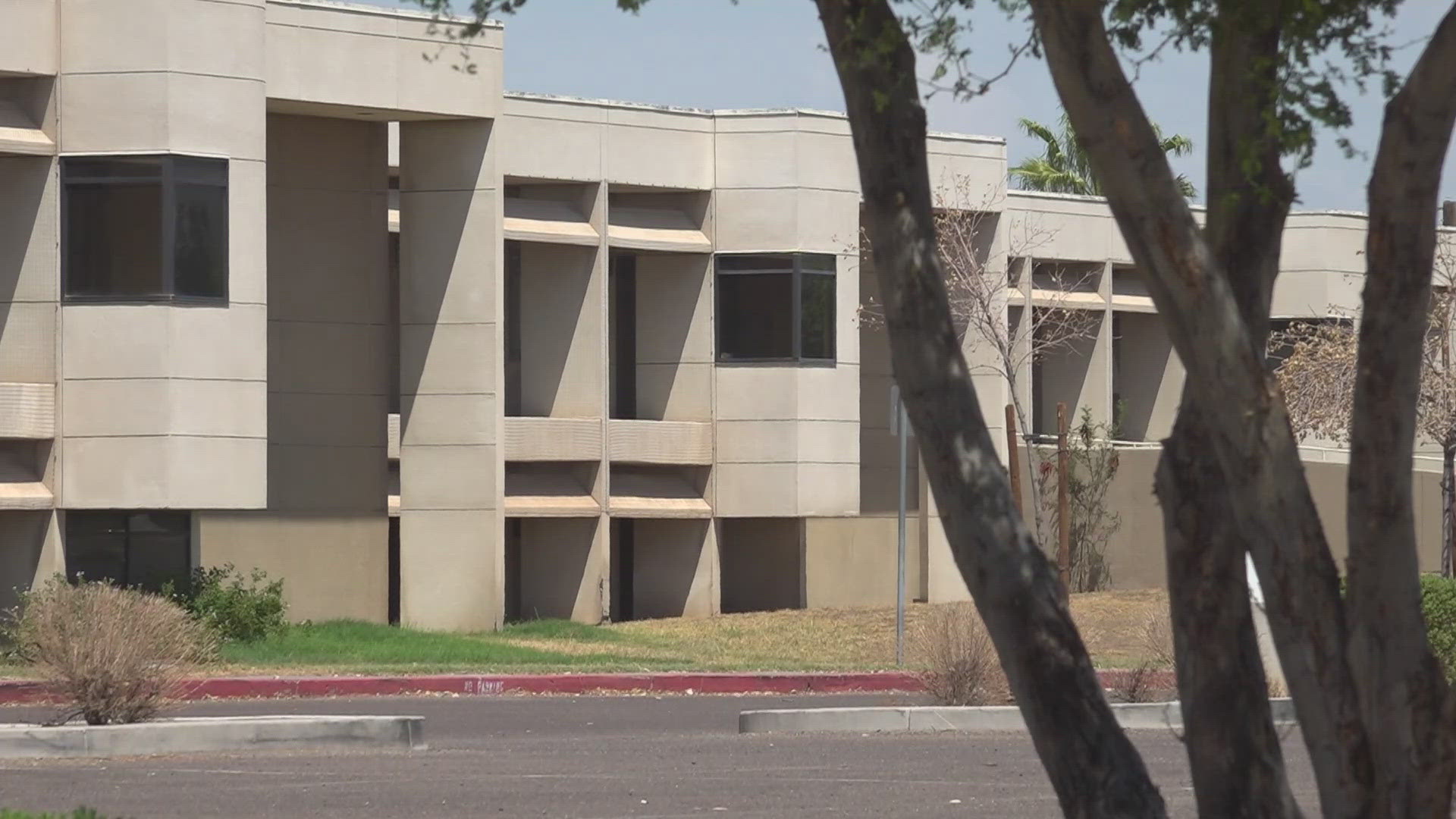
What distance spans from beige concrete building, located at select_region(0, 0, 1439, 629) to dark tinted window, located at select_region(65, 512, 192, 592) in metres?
0.05

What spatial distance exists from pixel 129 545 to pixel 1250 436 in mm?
22069

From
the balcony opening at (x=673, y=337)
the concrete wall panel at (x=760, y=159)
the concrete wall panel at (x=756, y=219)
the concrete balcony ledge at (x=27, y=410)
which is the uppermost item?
the concrete wall panel at (x=760, y=159)

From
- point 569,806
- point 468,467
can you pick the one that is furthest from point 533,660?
point 569,806

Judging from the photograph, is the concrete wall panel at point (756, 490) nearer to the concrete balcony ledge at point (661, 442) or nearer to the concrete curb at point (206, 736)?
the concrete balcony ledge at point (661, 442)

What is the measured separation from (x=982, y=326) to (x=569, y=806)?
25.0 m

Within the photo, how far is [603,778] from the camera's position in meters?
13.4

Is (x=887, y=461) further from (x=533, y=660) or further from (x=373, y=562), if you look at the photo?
(x=533, y=660)

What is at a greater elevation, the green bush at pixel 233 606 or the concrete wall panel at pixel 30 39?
the concrete wall panel at pixel 30 39

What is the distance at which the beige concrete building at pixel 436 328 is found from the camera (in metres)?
24.8

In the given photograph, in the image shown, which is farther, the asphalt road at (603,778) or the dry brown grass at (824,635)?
the dry brown grass at (824,635)

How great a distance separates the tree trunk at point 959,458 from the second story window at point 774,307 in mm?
26292

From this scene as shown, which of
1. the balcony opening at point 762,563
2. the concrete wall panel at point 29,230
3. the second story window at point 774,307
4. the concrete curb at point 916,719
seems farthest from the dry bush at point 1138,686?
the balcony opening at point 762,563

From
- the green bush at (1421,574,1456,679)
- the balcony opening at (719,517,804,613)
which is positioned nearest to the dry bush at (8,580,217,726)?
the green bush at (1421,574,1456,679)

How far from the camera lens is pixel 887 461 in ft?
124
